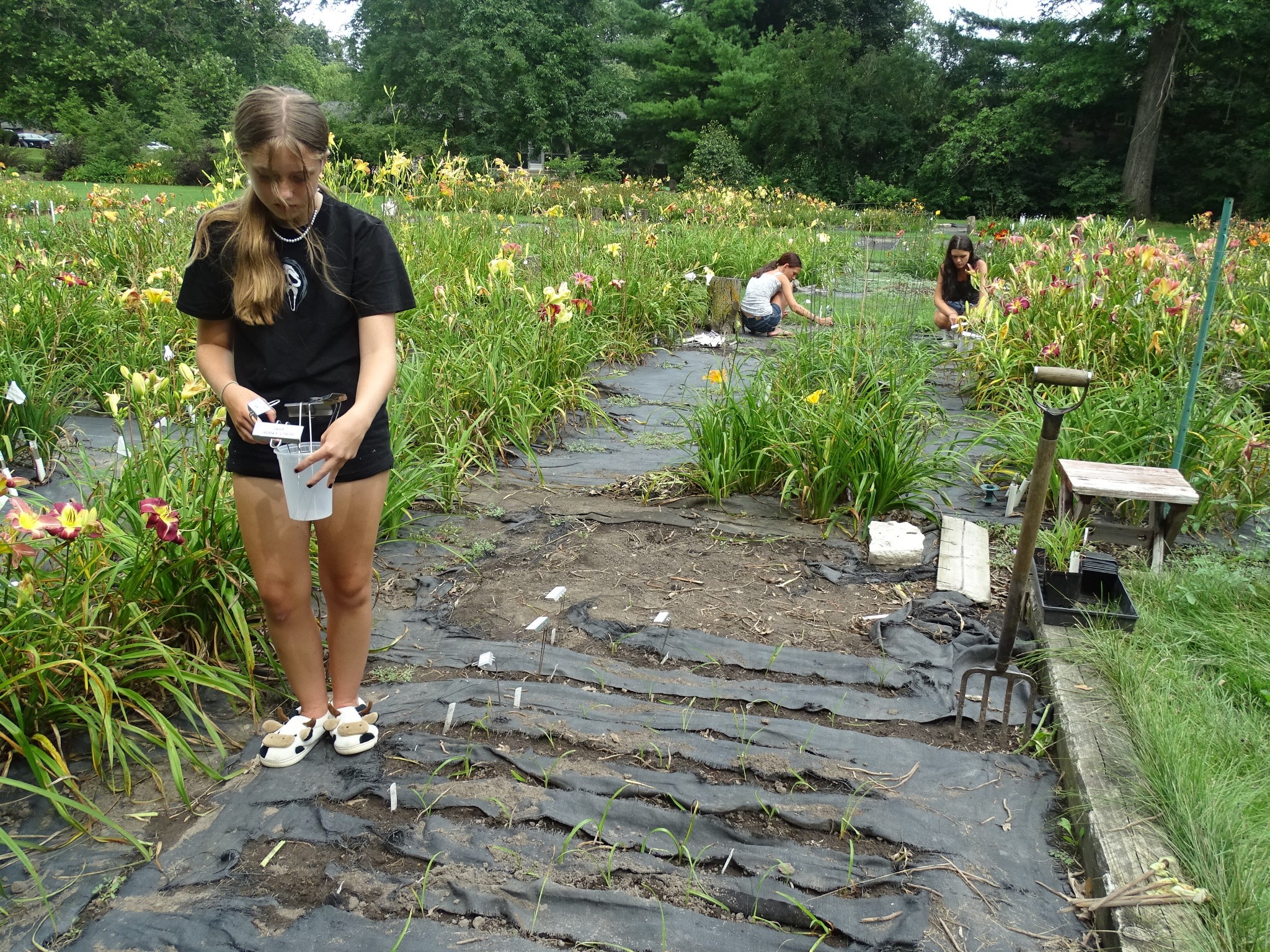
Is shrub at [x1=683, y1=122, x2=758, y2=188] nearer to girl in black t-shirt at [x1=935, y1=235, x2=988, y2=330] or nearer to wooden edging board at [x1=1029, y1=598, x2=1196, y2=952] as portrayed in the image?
girl in black t-shirt at [x1=935, y1=235, x2=988, y2=330]

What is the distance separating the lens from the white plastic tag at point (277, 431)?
172cm

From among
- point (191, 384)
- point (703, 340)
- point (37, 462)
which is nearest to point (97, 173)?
point (703, 340)

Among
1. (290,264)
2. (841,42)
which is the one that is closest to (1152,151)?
(841,42)

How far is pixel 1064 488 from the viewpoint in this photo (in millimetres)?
3383

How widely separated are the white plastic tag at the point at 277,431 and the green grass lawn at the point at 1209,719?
1.90 metres

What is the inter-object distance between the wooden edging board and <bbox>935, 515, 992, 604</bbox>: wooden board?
575mm

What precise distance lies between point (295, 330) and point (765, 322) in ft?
19.6

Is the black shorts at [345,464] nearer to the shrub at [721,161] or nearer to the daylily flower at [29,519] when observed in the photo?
the daylily flower at [29,519]

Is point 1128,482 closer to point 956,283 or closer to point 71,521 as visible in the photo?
point 71,521

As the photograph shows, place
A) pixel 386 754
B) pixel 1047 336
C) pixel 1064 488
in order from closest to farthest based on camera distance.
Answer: pixel 386 754 → pixel 1064 488 → pixel 1047 336

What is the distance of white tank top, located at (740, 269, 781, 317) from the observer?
24.5 ft

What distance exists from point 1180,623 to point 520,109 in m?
29.9

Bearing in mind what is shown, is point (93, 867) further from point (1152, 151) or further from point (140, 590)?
point (1152, 151)

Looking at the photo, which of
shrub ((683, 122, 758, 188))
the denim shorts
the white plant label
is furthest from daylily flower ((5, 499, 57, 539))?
shrub ((683, 122, 758, 188))
